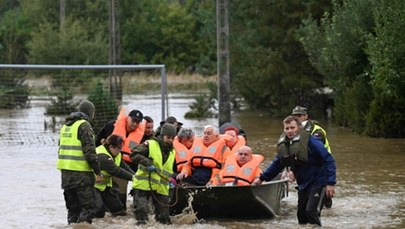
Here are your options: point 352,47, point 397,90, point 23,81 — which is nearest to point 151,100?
point 23,81

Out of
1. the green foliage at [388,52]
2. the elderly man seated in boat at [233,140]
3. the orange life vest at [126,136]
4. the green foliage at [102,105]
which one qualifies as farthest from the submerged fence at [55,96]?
the orange life vest at [126,136]

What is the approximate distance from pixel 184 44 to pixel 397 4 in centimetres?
5721

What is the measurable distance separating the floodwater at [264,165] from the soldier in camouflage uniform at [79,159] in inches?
25.5

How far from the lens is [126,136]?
15.7 m

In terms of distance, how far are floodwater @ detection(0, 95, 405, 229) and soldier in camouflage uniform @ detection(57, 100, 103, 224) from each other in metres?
0.65

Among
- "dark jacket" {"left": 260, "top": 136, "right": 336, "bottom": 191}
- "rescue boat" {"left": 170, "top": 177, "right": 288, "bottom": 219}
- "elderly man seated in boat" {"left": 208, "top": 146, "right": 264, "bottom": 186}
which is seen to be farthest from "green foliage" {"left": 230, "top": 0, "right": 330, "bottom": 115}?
"dark jacket" {"left": 260, "top": 136, "right": 336, "bottom": 191}

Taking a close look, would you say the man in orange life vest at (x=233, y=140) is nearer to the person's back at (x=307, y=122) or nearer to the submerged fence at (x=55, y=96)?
the person's back at (x=307, y=122)

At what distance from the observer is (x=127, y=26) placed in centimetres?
8362

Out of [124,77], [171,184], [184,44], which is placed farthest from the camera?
[184,44]

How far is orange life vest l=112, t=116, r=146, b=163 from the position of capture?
51.4ft

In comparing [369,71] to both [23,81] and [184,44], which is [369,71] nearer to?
[23,81]

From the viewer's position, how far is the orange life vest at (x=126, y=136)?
15656 millimetres

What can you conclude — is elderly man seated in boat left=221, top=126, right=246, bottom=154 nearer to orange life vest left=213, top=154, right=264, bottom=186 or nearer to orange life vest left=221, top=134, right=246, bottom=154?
orange life vest left=221, top=134, right=246, bottom=154

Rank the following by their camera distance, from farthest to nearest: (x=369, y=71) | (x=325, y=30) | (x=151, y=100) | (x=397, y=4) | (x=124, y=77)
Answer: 1. (x=124, y=77)
2. (x=151, y=100)
3. (x=325, y=30)
4. (x=369, y=71)
5. (x=397, y=4)
